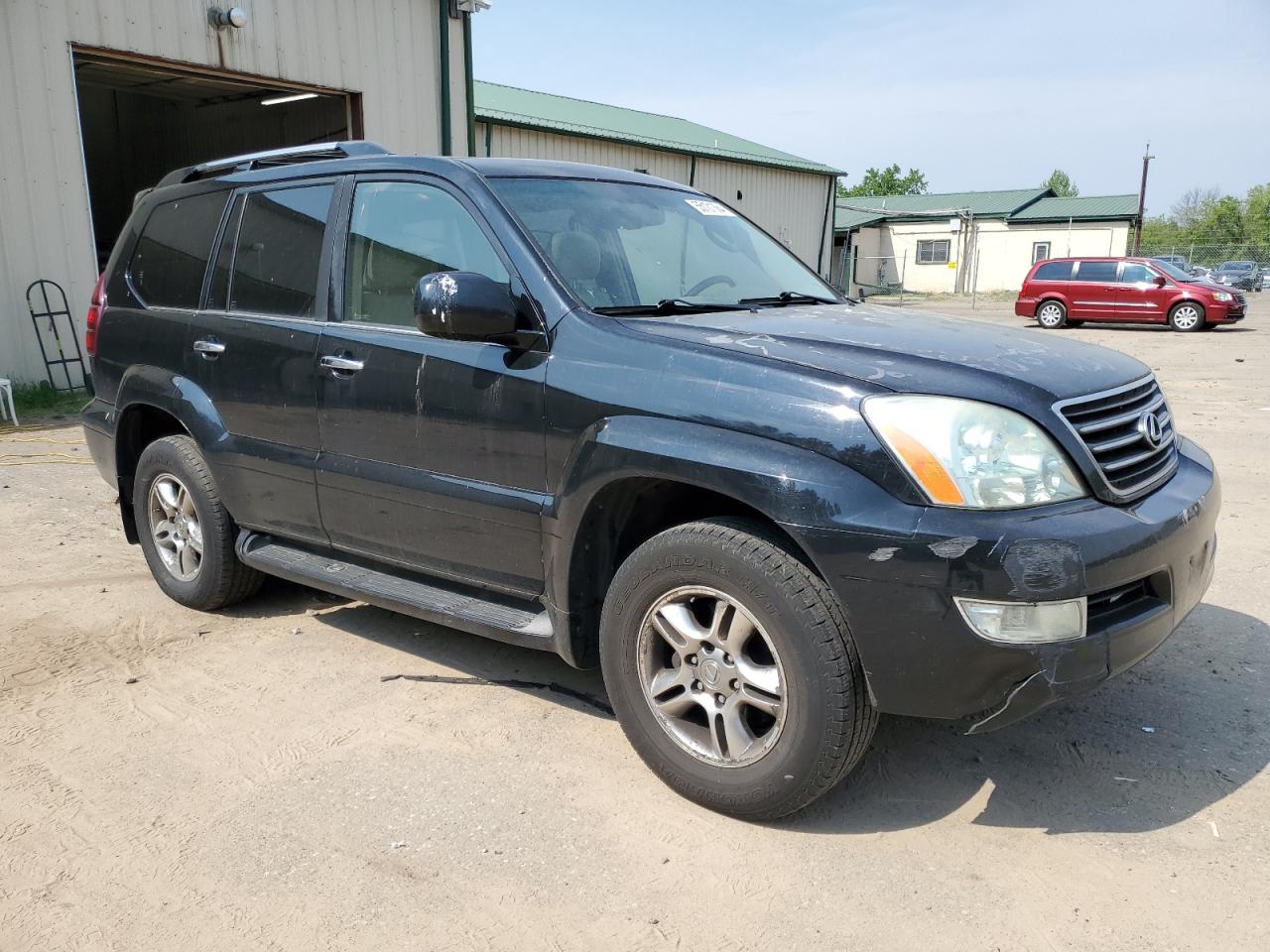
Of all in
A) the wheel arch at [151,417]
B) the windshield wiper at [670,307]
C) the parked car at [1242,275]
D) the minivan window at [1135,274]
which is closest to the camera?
the windshield wiper at [670,307]

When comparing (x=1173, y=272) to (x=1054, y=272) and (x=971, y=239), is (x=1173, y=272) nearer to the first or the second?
(x=1054, y=272)

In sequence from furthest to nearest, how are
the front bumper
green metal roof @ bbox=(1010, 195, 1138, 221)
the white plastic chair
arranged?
green metal roof @ bbox=(1010, 195, 1138, 221), the white plastic chair, the front bumper

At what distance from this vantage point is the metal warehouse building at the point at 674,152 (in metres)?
21.0

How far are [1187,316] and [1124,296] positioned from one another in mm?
1354

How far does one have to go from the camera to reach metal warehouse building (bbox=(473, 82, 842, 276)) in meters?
21.0

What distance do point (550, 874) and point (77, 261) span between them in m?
10.6

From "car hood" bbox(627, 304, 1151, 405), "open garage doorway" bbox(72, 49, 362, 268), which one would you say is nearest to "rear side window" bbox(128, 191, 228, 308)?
"car hood" bbox(627, 304, 1151, 405)

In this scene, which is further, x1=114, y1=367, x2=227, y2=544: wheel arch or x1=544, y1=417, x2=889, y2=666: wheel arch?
x1=114, y1=367, x2=227, y2=544: wheel arch

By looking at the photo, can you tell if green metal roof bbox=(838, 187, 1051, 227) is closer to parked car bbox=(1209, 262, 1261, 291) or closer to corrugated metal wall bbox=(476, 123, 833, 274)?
parked car bbox=(1209, 262, 1261, 291)

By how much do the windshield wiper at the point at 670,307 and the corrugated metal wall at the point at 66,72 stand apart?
952 cm

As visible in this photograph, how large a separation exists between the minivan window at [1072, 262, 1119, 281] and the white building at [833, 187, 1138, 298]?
1854cm

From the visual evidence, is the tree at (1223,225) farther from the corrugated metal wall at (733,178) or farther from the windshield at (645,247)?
the windshield at (645,247)

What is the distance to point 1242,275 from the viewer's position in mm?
41531

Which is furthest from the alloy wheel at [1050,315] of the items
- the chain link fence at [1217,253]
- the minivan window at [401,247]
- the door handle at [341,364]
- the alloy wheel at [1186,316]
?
the chain link fence at [1217,253]
